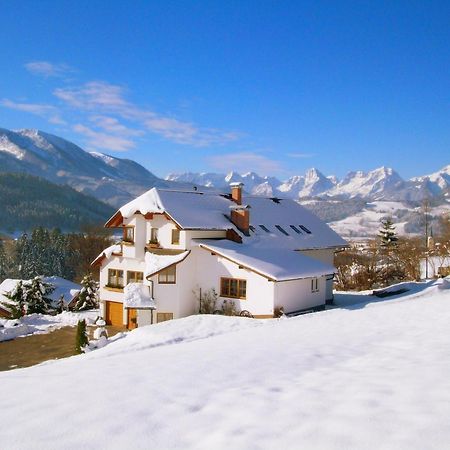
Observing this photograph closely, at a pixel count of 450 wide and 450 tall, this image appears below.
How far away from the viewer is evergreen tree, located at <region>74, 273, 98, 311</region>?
113 ft

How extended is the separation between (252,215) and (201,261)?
6.43m

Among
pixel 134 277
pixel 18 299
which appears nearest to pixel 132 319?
pixel 134 277

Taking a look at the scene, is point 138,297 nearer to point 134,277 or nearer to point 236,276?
point 134,277

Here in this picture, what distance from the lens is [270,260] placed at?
2500cm

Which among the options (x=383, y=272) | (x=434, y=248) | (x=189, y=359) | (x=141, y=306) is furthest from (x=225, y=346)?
(x=434, y=248)

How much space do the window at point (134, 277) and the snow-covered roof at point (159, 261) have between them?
3.81 feet

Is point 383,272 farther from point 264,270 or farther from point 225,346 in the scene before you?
point 225,346

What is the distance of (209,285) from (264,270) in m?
3.76

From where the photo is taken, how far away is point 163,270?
24.8 meters

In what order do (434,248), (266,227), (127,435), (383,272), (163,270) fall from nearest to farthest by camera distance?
(127,435) < (163,270) < (266,227) < (383,272) < (434,248)

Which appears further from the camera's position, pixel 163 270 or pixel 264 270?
pixel 163 270

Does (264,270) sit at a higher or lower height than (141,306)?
higher

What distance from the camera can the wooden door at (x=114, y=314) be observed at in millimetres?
27641

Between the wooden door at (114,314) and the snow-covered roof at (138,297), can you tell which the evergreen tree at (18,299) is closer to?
the wooden door at (114,314)
